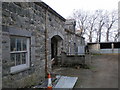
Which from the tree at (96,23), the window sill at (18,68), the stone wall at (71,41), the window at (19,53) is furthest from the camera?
the tree at (96,23)

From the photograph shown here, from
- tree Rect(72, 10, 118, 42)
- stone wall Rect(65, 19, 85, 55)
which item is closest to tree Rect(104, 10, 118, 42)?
tree Rect(72, 10, 118, 42)

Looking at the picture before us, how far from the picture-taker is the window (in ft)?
11.3

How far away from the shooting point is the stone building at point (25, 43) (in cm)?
306

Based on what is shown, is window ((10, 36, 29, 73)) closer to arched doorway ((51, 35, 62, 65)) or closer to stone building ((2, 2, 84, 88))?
stone building ((2, 2, 84, 88))

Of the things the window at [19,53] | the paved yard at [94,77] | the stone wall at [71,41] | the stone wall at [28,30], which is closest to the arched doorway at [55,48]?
the stone wall at [71,41]

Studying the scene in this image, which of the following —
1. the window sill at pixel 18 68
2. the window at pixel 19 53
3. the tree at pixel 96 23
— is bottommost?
the window sill at pixel 18 68

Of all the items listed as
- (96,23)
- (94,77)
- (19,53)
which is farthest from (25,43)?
(96,23)

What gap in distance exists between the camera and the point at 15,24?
335cm

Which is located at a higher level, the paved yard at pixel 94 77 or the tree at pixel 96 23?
the tree at pixel 96 23

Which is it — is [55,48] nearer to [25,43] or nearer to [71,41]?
[71,41]

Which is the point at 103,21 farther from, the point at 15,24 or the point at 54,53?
the point at 15,24

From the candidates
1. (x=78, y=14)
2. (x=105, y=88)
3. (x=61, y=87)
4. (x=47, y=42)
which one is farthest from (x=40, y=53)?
(x=78, y=14)

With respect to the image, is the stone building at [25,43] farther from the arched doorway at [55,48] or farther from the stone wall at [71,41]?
the stone wall at [71,41]

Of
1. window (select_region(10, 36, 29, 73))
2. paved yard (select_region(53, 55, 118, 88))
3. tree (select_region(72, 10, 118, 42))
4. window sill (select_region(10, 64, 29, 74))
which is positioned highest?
tree (select_region(72, 10, 118, 42))
